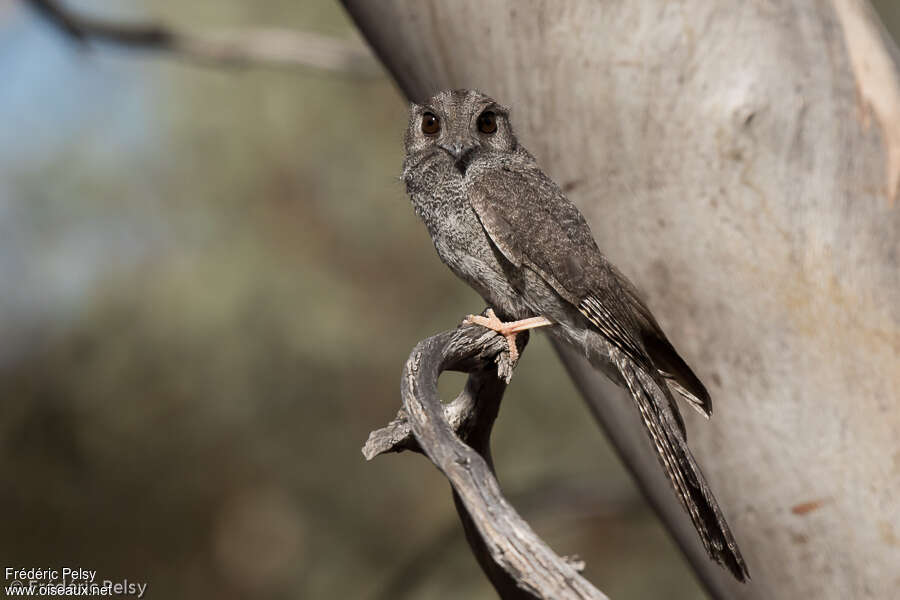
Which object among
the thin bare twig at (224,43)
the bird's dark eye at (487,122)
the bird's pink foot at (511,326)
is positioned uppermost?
the thin bare twig at (224,43)

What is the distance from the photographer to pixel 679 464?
2205mm

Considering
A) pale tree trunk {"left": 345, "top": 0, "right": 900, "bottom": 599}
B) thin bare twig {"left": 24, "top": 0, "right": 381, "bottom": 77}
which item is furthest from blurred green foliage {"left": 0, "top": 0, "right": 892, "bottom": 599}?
pale tree trunk {"left": 345, "top": 0, "right": 900, "bottom": 599}

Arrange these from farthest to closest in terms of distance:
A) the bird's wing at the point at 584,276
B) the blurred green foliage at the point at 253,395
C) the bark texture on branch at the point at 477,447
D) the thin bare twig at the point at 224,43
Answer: the blurred green foliage at the point at 253,395
the thin bare twig at the point at 224,43
the bird's wing at the point at 584,276
the bark texture on branch at the point at 477,447

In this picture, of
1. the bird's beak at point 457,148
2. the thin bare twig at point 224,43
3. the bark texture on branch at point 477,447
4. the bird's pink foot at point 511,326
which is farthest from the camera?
the thin bare twig at point 224,43

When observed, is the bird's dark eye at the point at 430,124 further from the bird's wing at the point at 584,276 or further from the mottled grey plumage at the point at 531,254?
the bird's wing at the point at 584,276

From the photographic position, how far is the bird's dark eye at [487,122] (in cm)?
269

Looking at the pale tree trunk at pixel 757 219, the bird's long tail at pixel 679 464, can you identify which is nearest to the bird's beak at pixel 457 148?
the pale tree trunk at pixel 757 219

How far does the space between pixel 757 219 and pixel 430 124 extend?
36.6 inches

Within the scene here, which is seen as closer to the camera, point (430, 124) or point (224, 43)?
point (430, 124)

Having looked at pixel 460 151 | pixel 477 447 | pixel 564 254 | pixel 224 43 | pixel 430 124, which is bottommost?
pixel 477 447

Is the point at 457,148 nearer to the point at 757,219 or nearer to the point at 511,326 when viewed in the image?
the point at 511,326

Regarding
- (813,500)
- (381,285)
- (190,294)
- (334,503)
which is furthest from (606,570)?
(813,500)

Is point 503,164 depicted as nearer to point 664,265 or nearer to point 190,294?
point 664,265

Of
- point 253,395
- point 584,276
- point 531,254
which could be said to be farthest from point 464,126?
point 253,395
